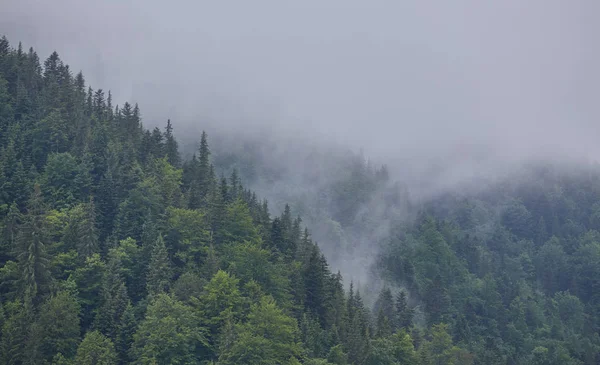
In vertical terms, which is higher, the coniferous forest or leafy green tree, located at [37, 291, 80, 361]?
the coniferous forest

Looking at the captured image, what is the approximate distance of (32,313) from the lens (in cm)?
8119

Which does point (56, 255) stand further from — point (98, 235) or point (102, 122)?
point (102, 122)

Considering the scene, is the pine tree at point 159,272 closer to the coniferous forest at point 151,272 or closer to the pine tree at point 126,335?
the coniferous forest at point 151,272

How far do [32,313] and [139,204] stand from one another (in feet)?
99.7

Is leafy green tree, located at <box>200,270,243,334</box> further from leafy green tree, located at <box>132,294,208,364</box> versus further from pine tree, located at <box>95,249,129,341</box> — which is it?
pine tree, located at <box>95,249,129,341</box>

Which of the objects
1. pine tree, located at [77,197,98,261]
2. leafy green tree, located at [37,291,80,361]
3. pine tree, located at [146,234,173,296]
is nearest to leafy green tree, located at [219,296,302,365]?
pine tree, located at [146,234,173,296]

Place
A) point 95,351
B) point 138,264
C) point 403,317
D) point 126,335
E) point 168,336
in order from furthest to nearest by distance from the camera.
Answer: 1. point 403,317
2. point 138,264
3. point 126,335
4. point 168,336
5. point 95,351

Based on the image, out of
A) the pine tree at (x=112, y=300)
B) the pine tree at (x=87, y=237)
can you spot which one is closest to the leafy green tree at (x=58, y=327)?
the pine tree at (x=112, y=300)

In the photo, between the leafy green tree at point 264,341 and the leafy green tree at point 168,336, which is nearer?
the leafy green tree at point 168,336

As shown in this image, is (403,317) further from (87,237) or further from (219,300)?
(87,237)

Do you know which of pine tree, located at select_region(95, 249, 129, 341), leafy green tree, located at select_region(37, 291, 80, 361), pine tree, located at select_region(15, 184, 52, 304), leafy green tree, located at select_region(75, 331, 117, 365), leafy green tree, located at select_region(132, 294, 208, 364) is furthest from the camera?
pine tree, located at select_region(95, 249, 129, 341)

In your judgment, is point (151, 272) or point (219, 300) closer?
point (219, 300)

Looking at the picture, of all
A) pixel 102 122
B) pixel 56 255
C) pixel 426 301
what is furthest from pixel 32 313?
pixel 426 301

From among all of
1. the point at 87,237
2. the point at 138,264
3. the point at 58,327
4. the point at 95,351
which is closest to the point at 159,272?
the point at 138,264
